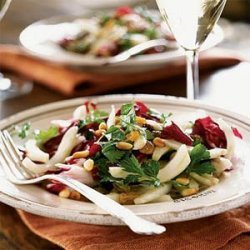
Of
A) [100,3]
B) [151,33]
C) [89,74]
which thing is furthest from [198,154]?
[100,3]

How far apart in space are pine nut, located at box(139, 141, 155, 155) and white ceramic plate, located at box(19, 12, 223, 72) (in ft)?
1.75

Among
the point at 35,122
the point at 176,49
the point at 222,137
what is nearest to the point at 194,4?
the point at 222,137

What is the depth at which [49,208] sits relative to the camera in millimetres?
790

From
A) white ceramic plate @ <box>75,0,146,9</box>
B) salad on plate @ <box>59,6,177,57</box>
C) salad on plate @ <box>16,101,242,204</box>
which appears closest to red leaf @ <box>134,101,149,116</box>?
salad on plate @ <box>16,101,242,204</box>

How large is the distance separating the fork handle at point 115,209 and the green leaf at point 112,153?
0.05 meters

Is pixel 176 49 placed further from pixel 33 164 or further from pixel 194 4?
pixel 33 164

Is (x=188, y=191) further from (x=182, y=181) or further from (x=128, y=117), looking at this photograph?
(x=128, y=117)

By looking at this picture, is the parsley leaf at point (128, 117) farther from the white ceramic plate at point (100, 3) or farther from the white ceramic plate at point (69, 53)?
the white ceramic plate at point (100, 3)

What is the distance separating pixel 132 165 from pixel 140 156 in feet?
0.11

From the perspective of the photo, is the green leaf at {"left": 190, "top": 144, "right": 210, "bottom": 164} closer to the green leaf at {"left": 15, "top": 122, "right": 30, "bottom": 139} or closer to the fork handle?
the fork handle

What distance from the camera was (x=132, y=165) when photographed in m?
0.83

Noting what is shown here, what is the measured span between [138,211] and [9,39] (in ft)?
3.91

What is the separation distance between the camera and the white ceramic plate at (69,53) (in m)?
1.40

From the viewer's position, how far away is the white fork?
67 cm
